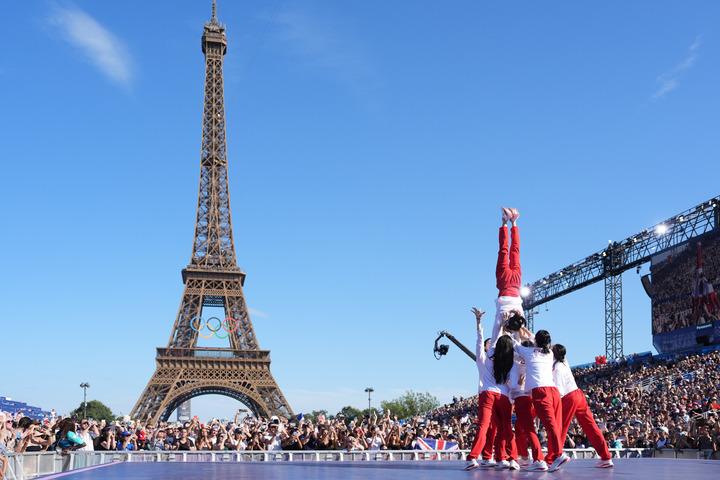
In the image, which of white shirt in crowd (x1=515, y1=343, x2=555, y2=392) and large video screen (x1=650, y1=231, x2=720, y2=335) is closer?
white shirt in crowd (x1=515, y1=343, x2=555, y2=392)

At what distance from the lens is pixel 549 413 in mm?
8727

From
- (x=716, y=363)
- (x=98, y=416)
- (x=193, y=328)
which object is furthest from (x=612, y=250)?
(x=98, y=416)

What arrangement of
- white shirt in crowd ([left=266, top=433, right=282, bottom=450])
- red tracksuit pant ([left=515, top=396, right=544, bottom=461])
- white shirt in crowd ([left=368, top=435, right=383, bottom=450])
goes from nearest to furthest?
red tracksuit pant ([left=515, top=396, right=544, bottom=461])
white shirt in crowd ([left=266, top=433, right=282, bottom=450])
white shirt in crowd ([left=368, top=435, right=383, bottom=450])

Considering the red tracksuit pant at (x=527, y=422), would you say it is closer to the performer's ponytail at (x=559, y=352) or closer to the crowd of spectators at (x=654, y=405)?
the performer's ponytail at (x=559, y=352)

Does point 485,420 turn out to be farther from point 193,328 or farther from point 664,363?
point 193,328

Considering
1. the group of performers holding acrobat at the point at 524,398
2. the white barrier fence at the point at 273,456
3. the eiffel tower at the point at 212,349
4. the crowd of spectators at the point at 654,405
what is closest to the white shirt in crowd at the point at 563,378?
the group of performers holding acrobat at the point at 524,398

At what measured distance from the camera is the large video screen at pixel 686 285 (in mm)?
34312

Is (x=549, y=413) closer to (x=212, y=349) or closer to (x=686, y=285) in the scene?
(x=686, y=285)

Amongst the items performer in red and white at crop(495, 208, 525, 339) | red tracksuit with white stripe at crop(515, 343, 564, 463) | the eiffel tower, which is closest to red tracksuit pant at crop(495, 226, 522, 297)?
performer in red and white at crop(495, 208, 525, 339)

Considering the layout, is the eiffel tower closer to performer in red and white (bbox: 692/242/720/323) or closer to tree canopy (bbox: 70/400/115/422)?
performer in red and white (bbox: 692/242/720/323)

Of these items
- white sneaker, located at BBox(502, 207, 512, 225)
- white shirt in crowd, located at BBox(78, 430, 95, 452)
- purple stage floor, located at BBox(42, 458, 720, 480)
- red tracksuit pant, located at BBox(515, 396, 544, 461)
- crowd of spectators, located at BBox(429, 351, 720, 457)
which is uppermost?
white sneaker, located at BBox(502, 207, 512, 225)

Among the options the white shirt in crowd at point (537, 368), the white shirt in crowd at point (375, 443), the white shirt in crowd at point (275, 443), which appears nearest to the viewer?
the white shirt in crowd at point (537, 368)

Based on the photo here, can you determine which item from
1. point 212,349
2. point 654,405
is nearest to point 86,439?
point 654,405

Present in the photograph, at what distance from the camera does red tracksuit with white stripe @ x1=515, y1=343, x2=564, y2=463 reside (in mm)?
8750
